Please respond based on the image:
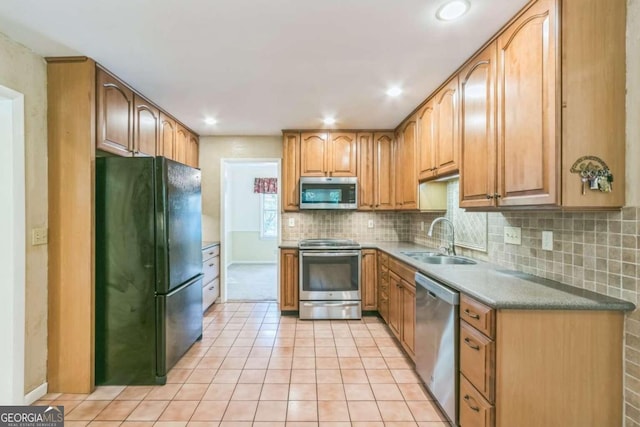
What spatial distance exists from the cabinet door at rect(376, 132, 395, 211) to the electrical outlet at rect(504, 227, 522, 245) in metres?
1.88

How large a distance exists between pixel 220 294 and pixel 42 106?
3.00 metres

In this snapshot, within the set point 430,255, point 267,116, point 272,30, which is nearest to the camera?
point 272,30

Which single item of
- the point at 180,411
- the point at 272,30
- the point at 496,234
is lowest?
the point at 180,411

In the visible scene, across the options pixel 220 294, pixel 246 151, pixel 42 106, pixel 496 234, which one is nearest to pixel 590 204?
pixel 496 234

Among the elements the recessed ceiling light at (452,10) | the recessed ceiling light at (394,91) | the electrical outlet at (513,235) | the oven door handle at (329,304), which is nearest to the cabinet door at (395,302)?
the oven door handle at (329,304)

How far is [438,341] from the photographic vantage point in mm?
1940

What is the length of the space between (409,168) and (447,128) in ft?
3.24

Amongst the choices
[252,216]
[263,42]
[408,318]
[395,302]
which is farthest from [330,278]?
[252,216]

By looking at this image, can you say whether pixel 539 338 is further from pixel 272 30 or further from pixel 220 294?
pixel 220 294

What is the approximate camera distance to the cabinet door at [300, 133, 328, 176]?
13.1 feet

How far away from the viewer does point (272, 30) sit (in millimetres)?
1811

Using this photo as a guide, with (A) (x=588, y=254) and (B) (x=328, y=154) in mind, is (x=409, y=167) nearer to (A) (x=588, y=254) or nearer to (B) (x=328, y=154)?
(B) (x=328, y=154)

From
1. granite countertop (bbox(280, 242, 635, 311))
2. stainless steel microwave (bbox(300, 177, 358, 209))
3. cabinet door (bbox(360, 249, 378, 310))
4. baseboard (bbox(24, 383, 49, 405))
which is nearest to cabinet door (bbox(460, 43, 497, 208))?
granite countertop (bbox(280, 242, 635, 311))

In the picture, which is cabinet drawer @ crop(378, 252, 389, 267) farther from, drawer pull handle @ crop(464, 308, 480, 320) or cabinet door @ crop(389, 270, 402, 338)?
drawer pull handle @ crop(464, 308, 480, 320)
